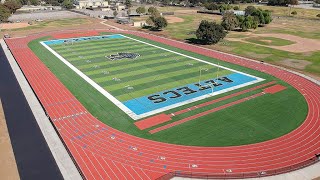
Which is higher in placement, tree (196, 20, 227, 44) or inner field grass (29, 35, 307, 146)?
tree (196, 20, 227, 44)

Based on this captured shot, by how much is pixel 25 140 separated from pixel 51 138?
3484mm

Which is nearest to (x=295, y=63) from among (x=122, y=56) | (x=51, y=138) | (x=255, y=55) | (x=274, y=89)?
(x=255, y=55)

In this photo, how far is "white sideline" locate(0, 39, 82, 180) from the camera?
33.7 meters

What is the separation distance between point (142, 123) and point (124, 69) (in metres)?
27.1

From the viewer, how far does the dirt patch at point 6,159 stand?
109ft

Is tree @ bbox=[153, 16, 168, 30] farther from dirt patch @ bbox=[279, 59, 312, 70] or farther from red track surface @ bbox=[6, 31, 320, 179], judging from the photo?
red track surface @ bbox=[6, 31, 320, 179]

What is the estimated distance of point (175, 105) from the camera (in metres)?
49.9

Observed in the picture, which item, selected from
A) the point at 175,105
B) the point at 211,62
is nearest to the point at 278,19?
the point at 211,62

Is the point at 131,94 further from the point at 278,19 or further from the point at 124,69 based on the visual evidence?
the point at 278,19

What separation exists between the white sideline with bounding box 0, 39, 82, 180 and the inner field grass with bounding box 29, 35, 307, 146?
287 inches

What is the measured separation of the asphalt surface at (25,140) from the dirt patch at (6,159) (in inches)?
19.1

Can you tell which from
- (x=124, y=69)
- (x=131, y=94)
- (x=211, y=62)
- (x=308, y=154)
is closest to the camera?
(x=308, y=154)

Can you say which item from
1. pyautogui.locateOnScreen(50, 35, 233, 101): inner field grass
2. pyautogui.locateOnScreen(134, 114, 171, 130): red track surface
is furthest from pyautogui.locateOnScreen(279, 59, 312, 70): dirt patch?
pyautogui.locateOnScreen(134, 114, 171, 130): red track surface

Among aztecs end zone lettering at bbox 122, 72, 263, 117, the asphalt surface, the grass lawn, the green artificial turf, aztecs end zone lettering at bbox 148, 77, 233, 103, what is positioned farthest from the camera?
the grass lawn
